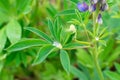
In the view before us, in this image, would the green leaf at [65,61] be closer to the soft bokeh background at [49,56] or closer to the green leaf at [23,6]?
the soft bokeh background at [49,56]

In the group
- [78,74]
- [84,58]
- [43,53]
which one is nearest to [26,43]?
[43,53]

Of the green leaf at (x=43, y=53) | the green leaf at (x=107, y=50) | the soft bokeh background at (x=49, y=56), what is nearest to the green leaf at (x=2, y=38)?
the soft bokeh background at (x=49, y=56)

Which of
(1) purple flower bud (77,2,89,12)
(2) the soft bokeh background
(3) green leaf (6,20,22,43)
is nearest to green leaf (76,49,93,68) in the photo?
(2) the soft bokeh background

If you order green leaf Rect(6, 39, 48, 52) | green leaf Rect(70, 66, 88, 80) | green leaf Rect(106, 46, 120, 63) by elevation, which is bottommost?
green leaf Rect(70, 66, 88, 80)

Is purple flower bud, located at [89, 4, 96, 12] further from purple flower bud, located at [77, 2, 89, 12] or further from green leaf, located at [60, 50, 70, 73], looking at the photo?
green leaf, located at [60, 50, 70, 73]

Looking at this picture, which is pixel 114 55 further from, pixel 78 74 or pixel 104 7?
pixel 104 7

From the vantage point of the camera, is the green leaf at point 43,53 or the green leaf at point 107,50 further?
the green leaf at point 107,50

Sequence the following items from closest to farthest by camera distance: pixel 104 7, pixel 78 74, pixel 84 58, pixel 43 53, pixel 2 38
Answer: pixel 104 7
pixel 43 53
pixel 2 38
pixel 78 74
pixel 84 58

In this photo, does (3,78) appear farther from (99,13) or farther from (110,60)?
(99,13)

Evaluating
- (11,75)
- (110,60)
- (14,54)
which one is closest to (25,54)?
(14,54)
